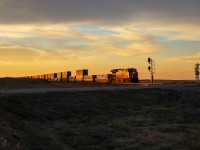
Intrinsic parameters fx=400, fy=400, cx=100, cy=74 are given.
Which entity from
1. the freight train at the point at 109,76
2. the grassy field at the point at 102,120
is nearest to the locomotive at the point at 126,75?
the freight train at the point at 109,76

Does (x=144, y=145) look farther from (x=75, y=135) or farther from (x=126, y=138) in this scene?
(x=75, y=135)

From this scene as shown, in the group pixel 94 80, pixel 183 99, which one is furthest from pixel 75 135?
pixel 94 80

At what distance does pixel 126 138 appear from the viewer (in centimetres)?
2034

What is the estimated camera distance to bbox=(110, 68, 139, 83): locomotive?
75.6m

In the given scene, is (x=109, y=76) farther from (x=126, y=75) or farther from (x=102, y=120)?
(x=102, y=120)

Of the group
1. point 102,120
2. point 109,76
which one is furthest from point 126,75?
point 102,120

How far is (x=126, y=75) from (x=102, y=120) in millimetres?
50153

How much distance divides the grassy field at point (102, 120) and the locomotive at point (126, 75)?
33820 mm

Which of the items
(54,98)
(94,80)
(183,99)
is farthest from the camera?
(94,80)

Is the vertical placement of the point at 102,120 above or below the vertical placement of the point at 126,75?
below

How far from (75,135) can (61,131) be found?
109 centimetres

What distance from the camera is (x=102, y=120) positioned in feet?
87.1

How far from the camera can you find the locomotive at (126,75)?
75.6 meters

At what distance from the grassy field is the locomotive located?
33820 millimetres
